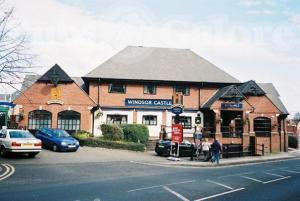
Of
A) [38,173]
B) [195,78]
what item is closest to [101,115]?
[195,78]

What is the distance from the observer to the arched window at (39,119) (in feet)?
107

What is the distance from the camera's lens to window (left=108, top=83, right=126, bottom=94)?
3547 cm

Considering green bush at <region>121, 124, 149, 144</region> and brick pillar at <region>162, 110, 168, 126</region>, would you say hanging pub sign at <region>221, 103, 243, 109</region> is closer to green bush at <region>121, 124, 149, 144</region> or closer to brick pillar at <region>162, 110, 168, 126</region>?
brick pillar at <region>162, 110, 168, 126</region>

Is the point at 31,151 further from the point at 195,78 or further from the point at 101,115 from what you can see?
the point at 195,78

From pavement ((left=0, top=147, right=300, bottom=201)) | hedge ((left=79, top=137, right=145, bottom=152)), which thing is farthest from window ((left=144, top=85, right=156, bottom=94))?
pavement ((left=0, top=147, right=300, bottom=201))

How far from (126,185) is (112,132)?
53.5 feet

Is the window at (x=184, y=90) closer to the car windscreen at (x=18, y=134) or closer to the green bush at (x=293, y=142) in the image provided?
the green bush at (x=293, y=142)

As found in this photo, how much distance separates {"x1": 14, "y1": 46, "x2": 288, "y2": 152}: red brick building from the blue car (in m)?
7.54

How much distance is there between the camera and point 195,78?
3697cm

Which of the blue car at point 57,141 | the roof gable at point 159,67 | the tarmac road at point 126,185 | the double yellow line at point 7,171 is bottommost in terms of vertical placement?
the tarmac road at point 126,185

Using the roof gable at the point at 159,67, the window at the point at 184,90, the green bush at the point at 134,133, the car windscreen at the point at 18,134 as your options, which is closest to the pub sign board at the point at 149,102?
the window at the point at 184,90

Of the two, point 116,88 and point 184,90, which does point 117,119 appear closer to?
point 116,88

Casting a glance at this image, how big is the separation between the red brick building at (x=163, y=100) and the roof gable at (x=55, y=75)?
19cm

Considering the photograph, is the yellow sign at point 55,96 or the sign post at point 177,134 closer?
the sign post at point 177,134
